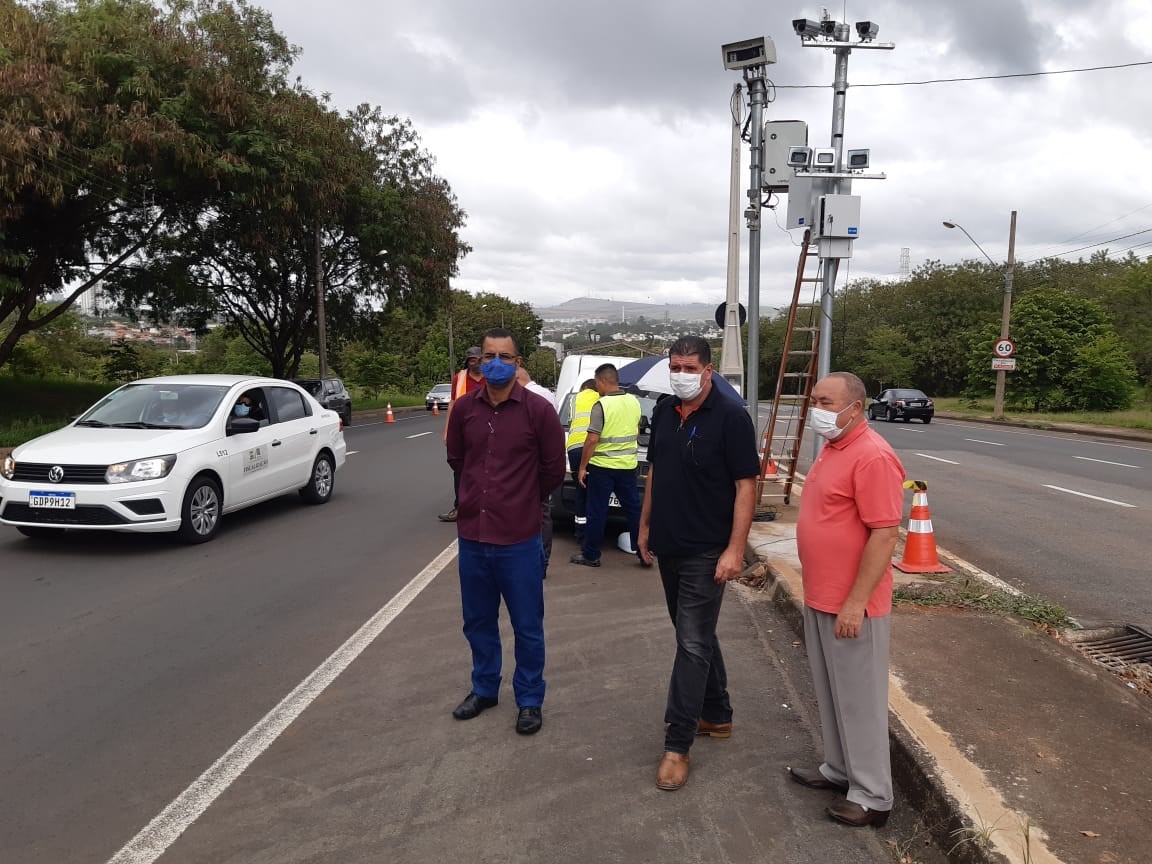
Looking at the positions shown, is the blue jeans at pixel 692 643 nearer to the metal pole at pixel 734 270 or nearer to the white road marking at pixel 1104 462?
the metal pole at pixel 734 270

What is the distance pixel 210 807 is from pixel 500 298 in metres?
94.5

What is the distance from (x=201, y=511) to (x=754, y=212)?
23.9ft

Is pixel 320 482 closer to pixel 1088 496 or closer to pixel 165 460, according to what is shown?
pixel 165 460

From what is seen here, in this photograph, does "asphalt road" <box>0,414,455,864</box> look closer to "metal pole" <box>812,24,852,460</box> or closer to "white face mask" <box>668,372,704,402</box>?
"white face mask" <box>668,372,704,402</box>

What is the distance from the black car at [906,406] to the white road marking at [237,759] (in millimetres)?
31134

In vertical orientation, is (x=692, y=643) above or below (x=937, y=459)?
above

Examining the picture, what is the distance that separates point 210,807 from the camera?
3475 mm

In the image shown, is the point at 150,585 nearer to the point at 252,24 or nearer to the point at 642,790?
the point at 642,790

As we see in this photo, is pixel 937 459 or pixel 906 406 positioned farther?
pixel 906 406

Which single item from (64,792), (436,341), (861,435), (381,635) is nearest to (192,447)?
(381,635)

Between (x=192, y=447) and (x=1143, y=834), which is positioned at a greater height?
(x=192, y=447)

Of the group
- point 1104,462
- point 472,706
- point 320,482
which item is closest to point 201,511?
point 320,482

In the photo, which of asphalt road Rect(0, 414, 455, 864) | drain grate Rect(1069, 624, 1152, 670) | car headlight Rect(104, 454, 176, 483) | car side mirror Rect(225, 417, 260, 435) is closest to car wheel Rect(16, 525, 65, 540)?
asphalt road Rect(0, 414, 455, 864)

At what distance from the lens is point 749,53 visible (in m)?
10.1
